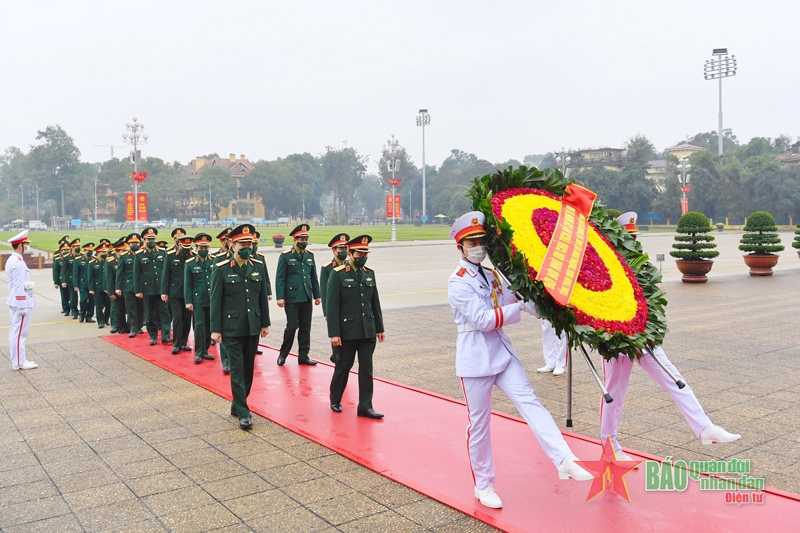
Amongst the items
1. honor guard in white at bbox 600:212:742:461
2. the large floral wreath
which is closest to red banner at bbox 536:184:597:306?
the large floral wreath

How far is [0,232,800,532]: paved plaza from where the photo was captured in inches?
167

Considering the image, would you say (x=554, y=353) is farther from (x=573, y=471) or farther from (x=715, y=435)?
(x=573, y=471)

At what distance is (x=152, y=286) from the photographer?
10.5m

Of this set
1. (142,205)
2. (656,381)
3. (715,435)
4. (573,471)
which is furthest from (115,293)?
(142,205)

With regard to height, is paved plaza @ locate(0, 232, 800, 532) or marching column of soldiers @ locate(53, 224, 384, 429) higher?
marching column of soldiers @ locate(53, 224, 384, 429)

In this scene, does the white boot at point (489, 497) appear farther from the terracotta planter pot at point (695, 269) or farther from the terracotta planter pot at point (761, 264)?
the terracotta planter pot at point (761, 264)

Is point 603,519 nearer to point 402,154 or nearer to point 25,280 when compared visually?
point 25,280

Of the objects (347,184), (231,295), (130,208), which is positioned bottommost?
(231,295)

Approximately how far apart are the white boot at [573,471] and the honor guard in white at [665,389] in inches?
21.5

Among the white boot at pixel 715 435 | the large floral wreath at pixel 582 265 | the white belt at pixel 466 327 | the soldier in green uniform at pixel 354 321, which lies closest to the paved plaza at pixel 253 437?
the soldier in green uniform at pixel 354 321

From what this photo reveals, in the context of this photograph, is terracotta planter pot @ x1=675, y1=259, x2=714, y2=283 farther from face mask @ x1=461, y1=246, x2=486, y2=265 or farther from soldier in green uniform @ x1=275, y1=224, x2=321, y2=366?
face mask @ x1=461, y1=246, x2=486, y2=265

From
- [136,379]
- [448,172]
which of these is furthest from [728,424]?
[448,172]

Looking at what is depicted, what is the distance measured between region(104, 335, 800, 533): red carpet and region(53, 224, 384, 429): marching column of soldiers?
15.8 inches

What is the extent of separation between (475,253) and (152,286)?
753cm
